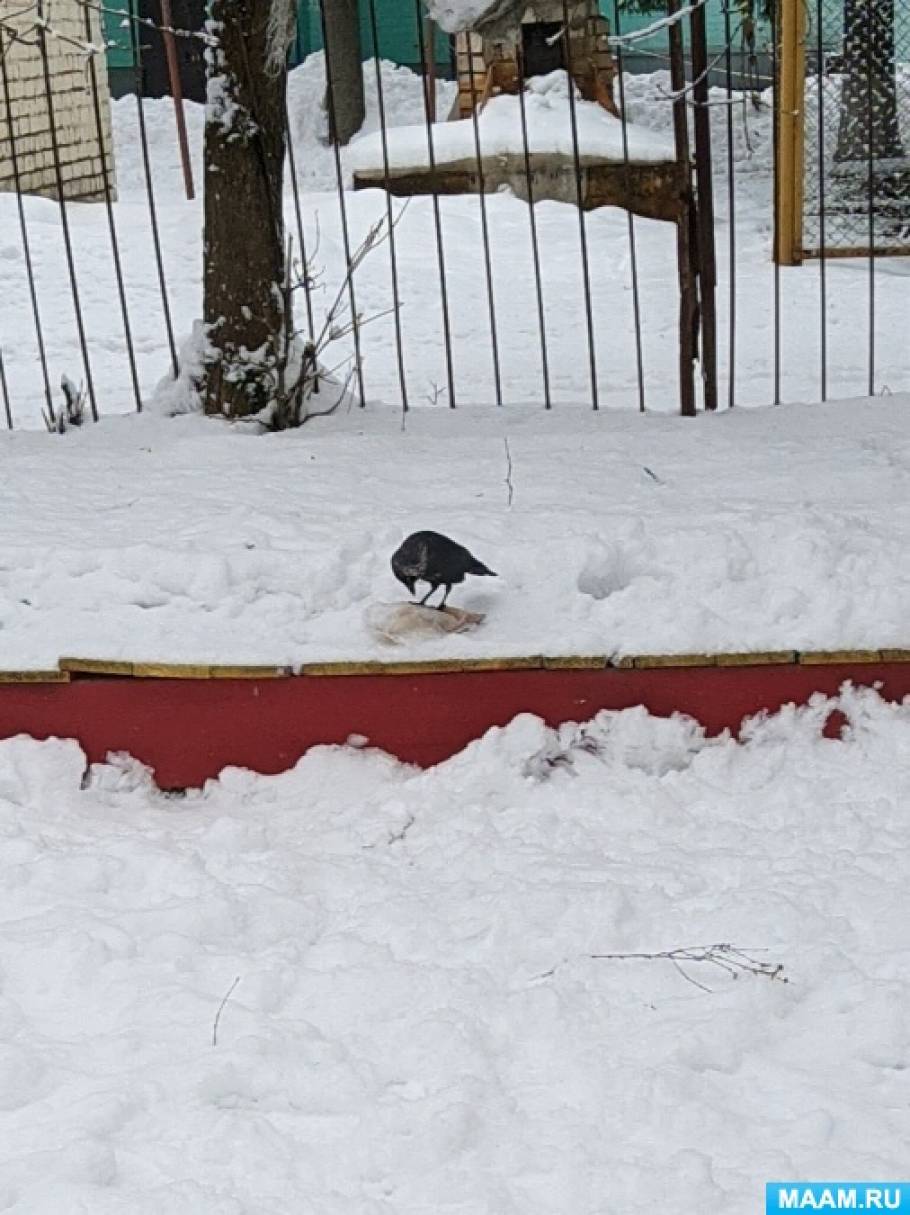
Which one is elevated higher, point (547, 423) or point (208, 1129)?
point (547, 423)

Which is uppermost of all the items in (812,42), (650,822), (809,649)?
(812,42)

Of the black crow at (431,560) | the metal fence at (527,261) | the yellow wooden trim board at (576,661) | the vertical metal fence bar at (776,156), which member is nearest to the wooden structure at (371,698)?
the yellow wooden trim board at (576,661)

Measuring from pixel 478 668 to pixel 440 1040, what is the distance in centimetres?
118

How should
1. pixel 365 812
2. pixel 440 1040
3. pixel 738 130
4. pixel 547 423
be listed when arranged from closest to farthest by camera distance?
pixel 440 1040, pixel 365 812, pixel 547 423, pixel 738 130

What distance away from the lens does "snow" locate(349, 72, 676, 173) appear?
12938mm

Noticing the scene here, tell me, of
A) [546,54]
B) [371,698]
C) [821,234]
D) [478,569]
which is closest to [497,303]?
[821,234]

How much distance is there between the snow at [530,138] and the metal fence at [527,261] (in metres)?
0.03

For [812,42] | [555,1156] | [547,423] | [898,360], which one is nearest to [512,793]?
[555,1156]

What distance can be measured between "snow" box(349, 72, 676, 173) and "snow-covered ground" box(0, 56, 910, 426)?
24.5 inches

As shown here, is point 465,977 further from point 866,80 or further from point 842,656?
point 866,80

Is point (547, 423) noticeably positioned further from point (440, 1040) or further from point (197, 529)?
point (440, 1040)

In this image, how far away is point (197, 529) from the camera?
4594 mm

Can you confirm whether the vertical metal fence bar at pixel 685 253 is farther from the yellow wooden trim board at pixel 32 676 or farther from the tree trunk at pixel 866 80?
the tree trunk at pixel 866 80

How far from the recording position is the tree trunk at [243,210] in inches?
220
